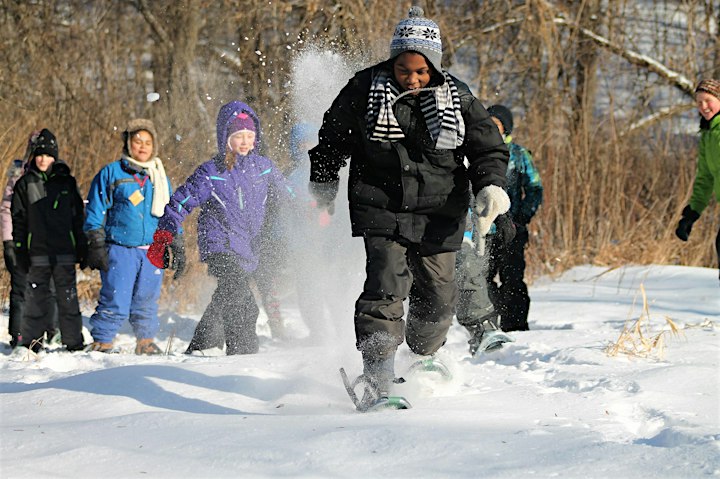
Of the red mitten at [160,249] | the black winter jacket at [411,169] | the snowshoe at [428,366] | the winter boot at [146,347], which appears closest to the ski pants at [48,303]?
the winter boot at [146,347]

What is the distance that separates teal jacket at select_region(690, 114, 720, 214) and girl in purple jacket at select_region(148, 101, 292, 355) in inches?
111

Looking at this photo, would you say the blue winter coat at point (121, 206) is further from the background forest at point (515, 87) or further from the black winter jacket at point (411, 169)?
the black winter jacket at point (411, 169)

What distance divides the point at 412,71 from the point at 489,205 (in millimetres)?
599

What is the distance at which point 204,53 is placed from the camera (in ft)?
55.2

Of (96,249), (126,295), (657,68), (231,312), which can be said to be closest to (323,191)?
(231,312)

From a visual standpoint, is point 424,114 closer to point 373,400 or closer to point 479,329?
point 373,400

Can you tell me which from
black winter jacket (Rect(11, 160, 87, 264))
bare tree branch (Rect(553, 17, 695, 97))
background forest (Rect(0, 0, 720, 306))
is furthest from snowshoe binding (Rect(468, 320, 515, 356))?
bare tree branch (Rect(553, 17, 695, 97))

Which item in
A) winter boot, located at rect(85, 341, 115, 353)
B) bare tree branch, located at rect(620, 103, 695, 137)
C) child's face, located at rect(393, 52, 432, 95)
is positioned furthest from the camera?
bare tree branch, located at rect(620, 103, 695, 137)

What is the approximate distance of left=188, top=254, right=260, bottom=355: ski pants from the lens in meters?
6.42

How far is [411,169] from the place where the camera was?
3.94 metres

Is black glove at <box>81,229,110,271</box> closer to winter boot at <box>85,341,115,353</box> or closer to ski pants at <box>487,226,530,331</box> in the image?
winter boot at <box>85,341,115,353</box>

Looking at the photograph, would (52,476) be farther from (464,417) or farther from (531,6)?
(531,6)

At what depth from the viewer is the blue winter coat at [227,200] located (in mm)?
6348

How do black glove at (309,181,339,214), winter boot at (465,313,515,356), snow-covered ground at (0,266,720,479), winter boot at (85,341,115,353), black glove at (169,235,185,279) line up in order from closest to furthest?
1. snow-covered ground at (0,266,720,479)
2. black glove at (309,181,339,214)
3. winter boot at (465,313,515,356)
4. black glove at (169,235,185,279)
5. winter boot at (85,341,115,353)
